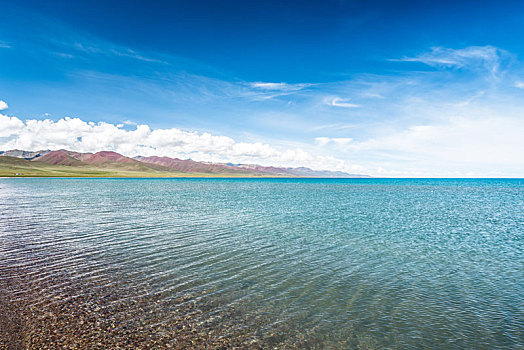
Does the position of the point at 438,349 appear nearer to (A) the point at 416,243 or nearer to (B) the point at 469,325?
(B) the point at 469,325

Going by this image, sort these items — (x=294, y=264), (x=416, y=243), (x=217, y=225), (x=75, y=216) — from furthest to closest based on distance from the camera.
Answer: (x=75, y=216) < (x=217, y=225) < (x=416, y=243) < (x=294, y=264)

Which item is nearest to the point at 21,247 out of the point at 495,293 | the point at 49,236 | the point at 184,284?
the point at 49,236

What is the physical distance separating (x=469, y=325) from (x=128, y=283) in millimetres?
13926

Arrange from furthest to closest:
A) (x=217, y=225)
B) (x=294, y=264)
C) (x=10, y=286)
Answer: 1. (x=217, y=225)
2. (x=294, y=264)
3. (x=10, y=286)

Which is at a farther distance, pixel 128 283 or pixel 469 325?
pixel 128 283

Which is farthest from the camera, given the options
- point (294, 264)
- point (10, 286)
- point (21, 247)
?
point (21, 247)

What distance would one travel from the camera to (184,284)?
14.3 m

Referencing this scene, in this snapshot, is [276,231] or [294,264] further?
[276,231]

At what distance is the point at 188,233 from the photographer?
2639 cm

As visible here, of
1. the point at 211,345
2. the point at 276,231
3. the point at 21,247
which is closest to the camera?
the point at 211,345

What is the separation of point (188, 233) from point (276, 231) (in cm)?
775

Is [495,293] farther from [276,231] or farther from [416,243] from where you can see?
[276,231]

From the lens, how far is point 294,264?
58.7 feet

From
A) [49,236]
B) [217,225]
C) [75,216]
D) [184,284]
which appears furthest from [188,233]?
[75,216]
